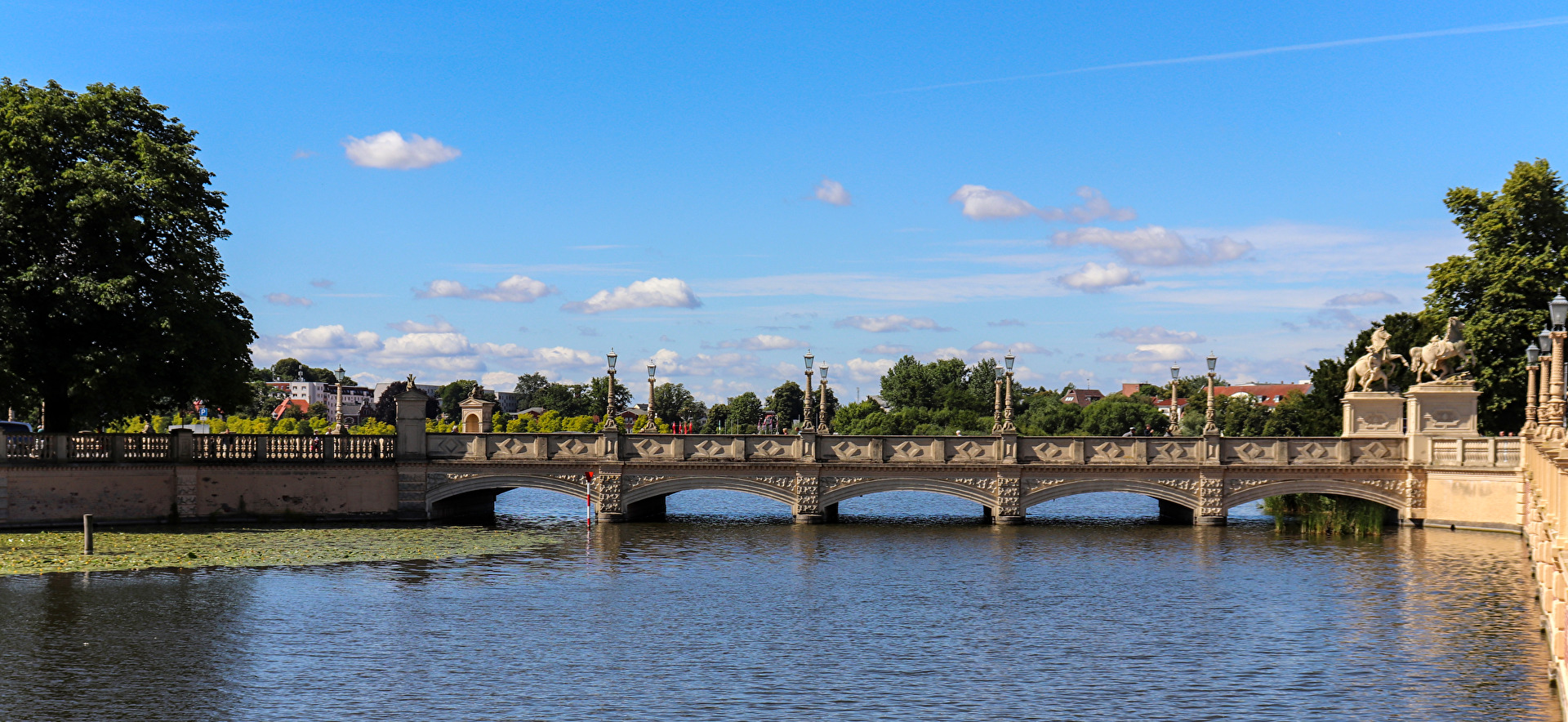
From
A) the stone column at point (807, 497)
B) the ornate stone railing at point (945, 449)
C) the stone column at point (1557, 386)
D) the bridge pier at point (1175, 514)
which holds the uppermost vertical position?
the stone column at point (1557, 386)

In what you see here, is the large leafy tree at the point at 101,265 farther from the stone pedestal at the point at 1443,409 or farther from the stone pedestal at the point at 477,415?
the stone pedestal at the point at 1443,409

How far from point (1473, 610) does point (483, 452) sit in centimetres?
3349

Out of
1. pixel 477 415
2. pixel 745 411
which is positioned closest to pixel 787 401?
pixel 745 411

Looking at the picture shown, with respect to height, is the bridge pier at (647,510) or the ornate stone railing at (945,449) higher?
the ornate stone railing at (945,449)

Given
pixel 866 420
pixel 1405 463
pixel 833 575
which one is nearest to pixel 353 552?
pixel 833 575

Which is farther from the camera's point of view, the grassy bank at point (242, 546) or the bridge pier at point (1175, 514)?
the bridge pier at point (1175, 514)

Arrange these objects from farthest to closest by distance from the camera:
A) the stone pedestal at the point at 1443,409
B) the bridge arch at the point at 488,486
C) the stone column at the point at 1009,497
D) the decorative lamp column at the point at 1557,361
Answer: the bridge arch at the point at 488,486 < the stone column at the point at 1009,497 < the stone pedestal at the point at 1443,409 < the decorative lamp column at the point at 1557,361

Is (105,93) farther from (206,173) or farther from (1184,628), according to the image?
(1184,628)

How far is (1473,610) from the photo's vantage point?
94.9ft

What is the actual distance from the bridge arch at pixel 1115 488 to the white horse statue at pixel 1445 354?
9.69m

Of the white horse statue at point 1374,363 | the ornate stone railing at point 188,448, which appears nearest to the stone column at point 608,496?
Result: the ornate stone railing at point 188,448

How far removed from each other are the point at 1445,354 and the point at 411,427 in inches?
1501

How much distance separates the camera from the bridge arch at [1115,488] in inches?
1864

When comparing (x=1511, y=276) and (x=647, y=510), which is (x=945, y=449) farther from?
(x=1511, y=276)
